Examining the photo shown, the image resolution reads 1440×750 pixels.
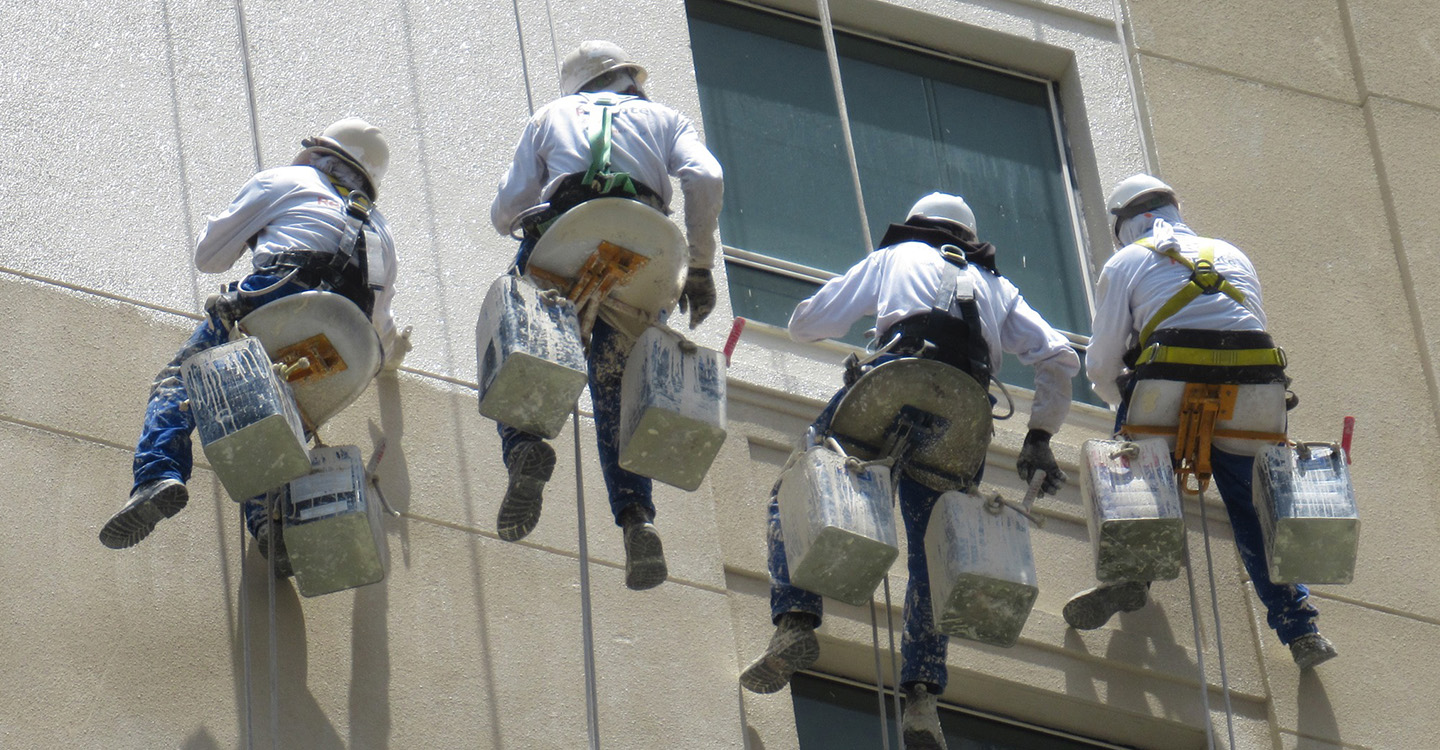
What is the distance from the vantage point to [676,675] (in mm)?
8930

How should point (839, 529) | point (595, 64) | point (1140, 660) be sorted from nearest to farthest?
point (839, 529), point (595, 64), point (1140, 660)

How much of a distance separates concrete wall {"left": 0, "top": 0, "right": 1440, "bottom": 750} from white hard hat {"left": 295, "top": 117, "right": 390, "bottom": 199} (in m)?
0.77

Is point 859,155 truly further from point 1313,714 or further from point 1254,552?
point 1313,714

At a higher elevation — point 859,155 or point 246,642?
point 859,155

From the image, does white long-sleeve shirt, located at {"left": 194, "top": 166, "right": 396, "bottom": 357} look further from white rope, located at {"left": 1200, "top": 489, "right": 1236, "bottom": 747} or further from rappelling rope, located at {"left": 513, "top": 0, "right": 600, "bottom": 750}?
white rope, located at {"left": 1200, "top": 489, "right": 1236, "bottom": 747}

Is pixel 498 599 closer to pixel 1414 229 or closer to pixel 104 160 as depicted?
pixel 104 160

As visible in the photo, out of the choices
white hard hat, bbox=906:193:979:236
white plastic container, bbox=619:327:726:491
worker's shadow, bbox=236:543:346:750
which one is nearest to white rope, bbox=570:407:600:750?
white plastic container, bbox=619:327:726:491

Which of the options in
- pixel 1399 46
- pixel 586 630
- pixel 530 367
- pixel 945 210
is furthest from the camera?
pixel 1399 46

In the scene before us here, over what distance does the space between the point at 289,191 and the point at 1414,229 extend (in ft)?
19.5

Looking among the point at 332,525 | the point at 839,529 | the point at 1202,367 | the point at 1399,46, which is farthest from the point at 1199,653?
the point at 1399,46

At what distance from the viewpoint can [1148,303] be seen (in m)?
9.41

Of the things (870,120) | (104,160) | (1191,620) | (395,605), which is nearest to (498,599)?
(395,605)

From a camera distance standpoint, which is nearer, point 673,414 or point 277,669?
point 673,414

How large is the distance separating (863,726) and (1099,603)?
111 cm
